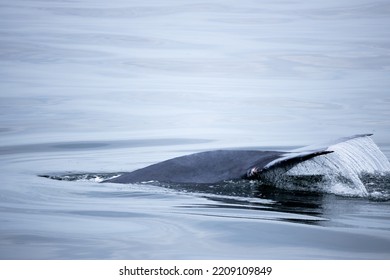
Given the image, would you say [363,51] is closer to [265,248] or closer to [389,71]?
[389,71]

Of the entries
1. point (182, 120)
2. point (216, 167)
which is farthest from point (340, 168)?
point (182, 120)

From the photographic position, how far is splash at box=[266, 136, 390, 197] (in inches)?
354

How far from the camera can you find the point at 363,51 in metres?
25.9

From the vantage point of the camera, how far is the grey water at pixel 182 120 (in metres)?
7.74

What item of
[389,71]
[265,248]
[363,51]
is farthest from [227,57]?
[265,248]

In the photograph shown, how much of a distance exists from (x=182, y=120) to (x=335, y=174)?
7.78 meters

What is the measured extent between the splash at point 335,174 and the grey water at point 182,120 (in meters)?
0.03

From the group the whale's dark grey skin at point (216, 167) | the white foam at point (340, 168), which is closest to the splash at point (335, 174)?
the white foam at point (340, 168)

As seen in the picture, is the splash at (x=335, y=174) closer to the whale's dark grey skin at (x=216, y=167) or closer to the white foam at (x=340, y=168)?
the white foam at (x=340, y=168)

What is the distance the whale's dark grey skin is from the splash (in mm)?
157

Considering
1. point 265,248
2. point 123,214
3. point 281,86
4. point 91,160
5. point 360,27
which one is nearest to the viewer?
point 265,248

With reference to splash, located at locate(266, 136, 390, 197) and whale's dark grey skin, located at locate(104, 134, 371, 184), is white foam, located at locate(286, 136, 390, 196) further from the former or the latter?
whale's dark grey skin, located at locate(104, 134, 371, 184)

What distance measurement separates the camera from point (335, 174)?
29.8ft

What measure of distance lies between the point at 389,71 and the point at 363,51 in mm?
3596
